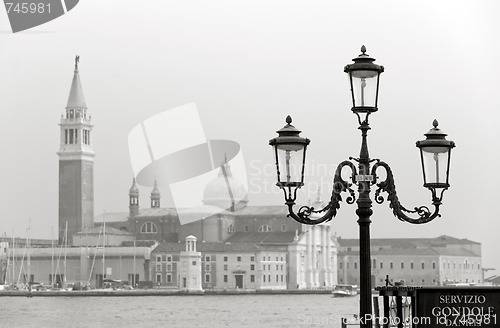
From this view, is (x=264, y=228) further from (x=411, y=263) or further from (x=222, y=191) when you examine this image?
(x=411, y=263)

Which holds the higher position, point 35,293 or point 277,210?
point 277,210

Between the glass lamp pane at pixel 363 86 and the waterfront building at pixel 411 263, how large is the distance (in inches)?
2557

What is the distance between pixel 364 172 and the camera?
5656mm

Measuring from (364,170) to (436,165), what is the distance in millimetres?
439

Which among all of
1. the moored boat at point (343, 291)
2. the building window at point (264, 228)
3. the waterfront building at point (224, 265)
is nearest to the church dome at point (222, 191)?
the building window at point (264, 228)

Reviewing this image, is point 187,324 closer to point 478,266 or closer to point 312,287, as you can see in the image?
point 312,287

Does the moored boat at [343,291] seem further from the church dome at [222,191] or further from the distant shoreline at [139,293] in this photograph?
the church dome at [222,191]

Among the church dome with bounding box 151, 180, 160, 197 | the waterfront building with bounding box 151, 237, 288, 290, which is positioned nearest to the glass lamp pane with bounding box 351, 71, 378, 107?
the waterfront building with bounding box 151, 237, 288, 290

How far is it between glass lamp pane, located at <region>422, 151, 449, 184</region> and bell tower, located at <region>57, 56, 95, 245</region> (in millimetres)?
59507

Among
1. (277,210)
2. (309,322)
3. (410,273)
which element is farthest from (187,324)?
(410,273)

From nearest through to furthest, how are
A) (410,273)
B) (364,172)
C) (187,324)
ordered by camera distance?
1. (364,172)
2. (187,324)
3. (410,273)

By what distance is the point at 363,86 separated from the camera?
224 inches

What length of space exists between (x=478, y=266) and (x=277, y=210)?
18634 millimetres

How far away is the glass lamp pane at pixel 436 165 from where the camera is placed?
19.2 feet
